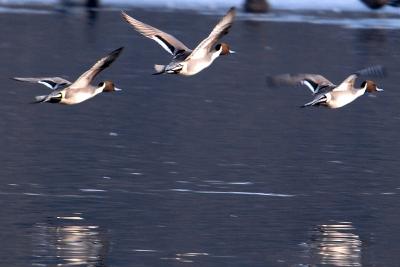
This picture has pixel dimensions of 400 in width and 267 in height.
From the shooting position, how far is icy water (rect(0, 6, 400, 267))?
39.0 feet

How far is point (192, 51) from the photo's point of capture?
15172 millimetres

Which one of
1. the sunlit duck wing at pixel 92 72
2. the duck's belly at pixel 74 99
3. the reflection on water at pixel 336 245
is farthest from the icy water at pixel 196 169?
the sunlit duck wing at pixel 92 72

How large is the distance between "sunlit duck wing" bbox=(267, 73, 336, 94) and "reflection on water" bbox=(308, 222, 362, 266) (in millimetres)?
2234

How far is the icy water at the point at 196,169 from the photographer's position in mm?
11898

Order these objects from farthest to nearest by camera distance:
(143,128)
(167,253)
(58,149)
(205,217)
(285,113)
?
(285,113), (143,128), (58,149), (205,217), (167,253)

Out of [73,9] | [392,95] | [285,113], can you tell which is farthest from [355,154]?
[73,9]

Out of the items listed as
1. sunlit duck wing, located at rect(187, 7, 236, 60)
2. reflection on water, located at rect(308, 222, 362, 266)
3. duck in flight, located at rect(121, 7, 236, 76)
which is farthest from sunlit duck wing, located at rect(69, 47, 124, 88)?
reflection on water, located at rect(308, 222, 362, 266)

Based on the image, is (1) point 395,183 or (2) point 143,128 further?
(2) point 143,128

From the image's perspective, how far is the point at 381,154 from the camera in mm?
17062

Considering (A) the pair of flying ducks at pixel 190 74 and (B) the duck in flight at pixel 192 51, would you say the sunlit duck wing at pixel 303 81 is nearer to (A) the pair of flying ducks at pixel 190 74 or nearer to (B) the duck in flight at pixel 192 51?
(A) the pair of flying ducks at pixel 190 74

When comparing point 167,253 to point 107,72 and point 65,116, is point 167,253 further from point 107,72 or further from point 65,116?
point 107,72

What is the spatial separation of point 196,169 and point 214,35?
1707mm

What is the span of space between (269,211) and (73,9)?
2382cm

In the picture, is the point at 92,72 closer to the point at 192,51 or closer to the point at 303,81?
the point at 192,51
